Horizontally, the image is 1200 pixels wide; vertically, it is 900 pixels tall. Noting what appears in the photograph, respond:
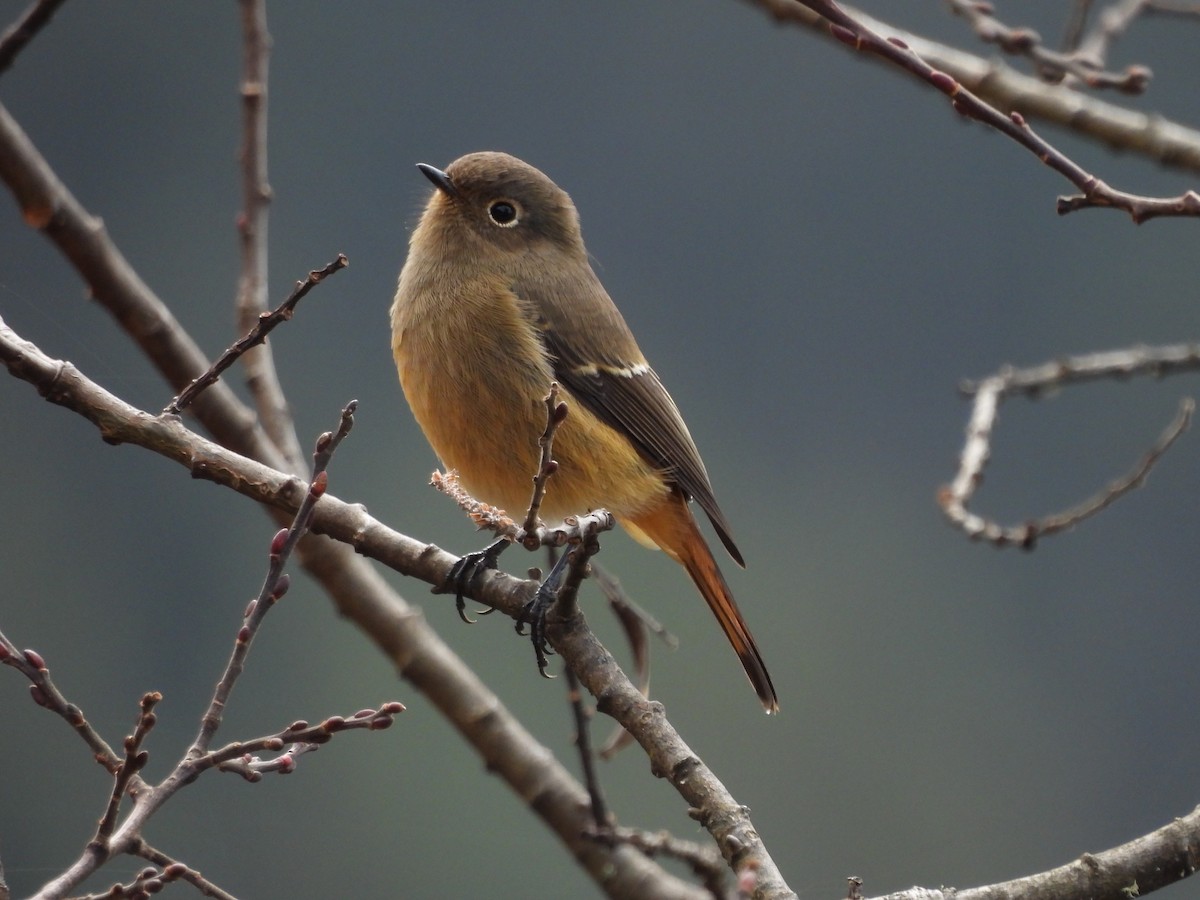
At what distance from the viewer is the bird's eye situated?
17.2ft

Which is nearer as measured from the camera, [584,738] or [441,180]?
[584,738]

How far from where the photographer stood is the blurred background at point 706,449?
23.8m

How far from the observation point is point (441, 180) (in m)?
5.15

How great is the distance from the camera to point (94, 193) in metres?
30.4

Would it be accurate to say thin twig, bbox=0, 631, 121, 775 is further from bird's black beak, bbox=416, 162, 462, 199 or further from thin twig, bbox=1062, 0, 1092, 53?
thin twig, bbox=1062, 0, 1092, 53

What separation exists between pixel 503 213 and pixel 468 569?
186 centimetres

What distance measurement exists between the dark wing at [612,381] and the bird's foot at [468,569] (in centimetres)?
85

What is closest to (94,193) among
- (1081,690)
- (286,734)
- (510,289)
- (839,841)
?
(839,841)

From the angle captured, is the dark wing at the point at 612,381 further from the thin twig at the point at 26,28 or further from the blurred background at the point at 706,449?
the blurred background at the point at 706,449

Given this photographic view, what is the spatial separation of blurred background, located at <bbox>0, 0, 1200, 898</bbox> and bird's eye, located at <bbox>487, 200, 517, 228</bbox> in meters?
13.2

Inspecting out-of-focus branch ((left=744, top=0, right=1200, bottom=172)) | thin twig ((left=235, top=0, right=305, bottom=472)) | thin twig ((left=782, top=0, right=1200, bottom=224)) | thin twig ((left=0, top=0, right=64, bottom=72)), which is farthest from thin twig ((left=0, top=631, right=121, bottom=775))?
out-of-focus branch ((left=744, top=0, right=1200, bottom=172))

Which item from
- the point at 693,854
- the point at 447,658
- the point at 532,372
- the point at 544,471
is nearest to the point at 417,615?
the point at 447,658

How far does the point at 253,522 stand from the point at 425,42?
13.9 metres

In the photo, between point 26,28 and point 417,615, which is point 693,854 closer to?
point 417,615
